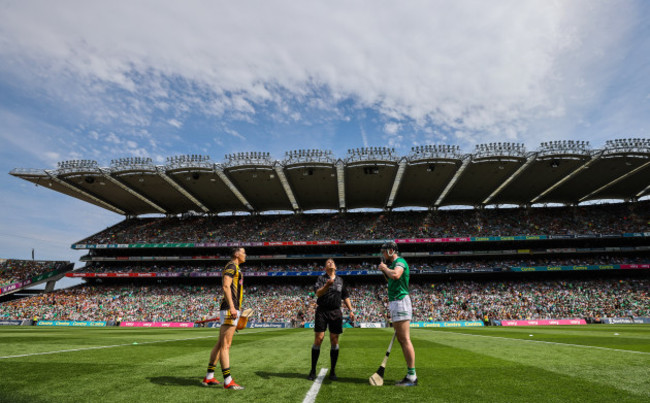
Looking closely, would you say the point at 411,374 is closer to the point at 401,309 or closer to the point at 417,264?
the point at 401,309

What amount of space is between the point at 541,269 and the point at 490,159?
51.7ft

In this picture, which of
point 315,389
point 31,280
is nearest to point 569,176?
point 315,389

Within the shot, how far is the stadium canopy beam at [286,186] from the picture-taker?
3623 centimetres

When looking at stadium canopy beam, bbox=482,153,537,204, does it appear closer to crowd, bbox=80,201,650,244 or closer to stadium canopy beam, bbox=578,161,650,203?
crowd, bbox=80,201,650,244

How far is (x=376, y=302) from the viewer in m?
36.2

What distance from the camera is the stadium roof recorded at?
33.3 metres

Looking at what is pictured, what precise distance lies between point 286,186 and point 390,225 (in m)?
15.1

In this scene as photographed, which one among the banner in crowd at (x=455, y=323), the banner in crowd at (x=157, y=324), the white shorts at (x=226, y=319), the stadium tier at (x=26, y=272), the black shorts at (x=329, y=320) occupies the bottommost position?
the banner in crowd at (x=455, y=323)

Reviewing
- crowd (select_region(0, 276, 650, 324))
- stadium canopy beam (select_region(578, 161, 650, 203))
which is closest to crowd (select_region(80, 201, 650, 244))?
stadium canopy beam (select_region(578, 161, 650, 203))

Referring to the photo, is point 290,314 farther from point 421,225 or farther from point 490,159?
point 490,159

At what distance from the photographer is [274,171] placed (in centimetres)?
3684

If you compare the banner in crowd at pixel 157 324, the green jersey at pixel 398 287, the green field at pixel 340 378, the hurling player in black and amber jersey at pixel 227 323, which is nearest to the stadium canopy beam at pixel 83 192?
the banner in crowd at pixel 157 324

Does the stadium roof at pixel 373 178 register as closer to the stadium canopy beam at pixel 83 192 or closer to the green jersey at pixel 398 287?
the stadium canopy beam at pixel 83 192

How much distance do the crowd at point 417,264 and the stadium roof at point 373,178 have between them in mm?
8011
